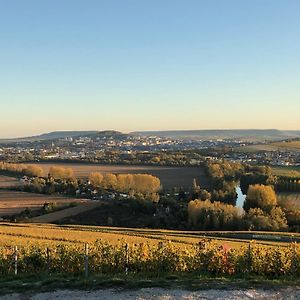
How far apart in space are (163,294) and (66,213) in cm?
5590

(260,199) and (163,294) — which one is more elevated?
(163,294)

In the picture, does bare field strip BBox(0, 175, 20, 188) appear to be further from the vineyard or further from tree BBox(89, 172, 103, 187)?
the vineyard

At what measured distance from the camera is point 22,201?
78438 mm

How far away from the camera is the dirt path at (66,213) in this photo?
66.3 metres

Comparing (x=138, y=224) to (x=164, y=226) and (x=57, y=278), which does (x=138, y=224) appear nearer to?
(x=164, y=226)

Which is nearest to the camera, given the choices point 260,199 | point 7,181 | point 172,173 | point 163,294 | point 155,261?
point 163,294

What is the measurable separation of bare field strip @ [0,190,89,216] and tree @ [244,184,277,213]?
2749 centimetres

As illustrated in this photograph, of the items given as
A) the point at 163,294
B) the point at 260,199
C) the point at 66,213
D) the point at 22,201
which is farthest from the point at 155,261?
the point at 22,201

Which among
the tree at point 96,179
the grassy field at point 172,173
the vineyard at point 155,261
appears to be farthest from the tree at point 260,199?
the vineyard at point 155,261

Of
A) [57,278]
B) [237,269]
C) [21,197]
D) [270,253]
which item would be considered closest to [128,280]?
[57,278]

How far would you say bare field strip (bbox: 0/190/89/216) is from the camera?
7231cm

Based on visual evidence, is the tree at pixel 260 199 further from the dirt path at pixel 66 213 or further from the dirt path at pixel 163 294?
the dirt path at pixel 163 294

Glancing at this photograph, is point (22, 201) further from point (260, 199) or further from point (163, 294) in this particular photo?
point (163, 294)

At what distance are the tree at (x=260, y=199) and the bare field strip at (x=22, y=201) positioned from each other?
1082 inches
